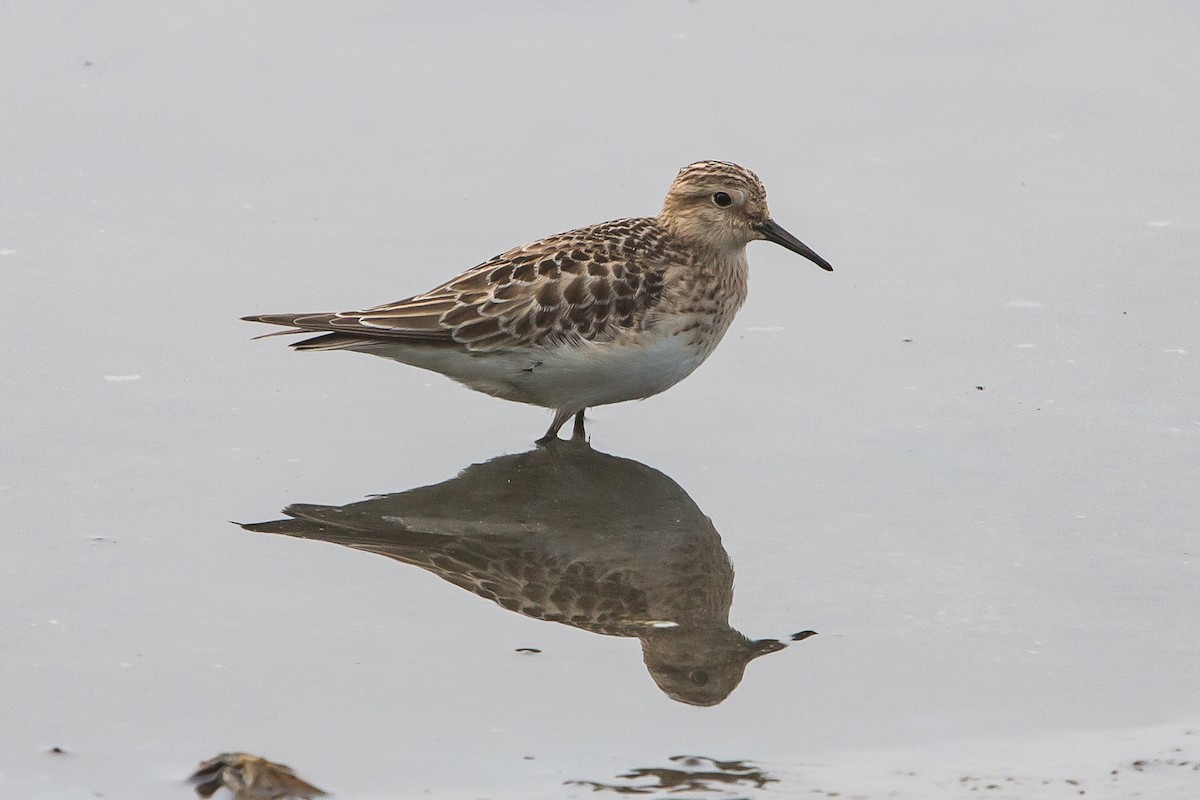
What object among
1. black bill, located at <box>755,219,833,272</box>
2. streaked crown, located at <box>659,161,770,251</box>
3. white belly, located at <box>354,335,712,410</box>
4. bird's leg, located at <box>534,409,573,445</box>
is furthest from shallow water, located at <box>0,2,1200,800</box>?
streaked crown, located at <box>659,161,770,251</box>

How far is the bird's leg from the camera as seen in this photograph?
8.94 m

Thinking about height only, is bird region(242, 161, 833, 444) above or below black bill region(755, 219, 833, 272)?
below

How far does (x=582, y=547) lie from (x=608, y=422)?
5.63 ft

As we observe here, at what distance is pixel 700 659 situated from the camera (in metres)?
6.94

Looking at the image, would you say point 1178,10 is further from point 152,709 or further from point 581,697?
point 152,709

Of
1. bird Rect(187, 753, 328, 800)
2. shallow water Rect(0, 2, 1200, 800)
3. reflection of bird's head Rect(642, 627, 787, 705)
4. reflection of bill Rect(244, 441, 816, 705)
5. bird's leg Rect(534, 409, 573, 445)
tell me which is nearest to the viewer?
bird Rect(187, 753, 328, 800)

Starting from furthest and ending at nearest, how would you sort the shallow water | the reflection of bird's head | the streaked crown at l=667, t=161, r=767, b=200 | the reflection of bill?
the streaked crown at l=667, t=161, r=767, b=200 < the reflection of bill < the reflection of bird's head < the shallow water

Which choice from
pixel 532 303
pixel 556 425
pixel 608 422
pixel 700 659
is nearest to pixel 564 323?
pixel 532 303

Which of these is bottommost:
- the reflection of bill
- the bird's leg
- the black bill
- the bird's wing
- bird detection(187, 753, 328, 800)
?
bird detection(187, 753, 328, 800)

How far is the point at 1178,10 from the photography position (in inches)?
533

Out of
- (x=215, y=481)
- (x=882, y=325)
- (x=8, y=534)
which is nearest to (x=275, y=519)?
(x=215, y=481)

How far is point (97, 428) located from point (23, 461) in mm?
464

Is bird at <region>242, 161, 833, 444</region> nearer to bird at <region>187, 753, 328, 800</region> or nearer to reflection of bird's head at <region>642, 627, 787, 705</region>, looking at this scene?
reflection of bird's head at <region>642, 627, 787, 705</region>

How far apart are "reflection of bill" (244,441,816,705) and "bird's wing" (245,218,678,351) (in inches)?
25.8
